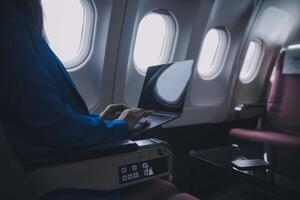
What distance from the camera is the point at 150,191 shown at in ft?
3.33

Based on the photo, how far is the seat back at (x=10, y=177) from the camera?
588mm

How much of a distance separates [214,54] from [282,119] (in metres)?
1.15

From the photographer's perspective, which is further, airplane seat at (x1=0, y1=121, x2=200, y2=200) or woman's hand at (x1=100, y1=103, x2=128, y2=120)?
woman's hand at (x1=100, y1=103, x2=128, y2=120)

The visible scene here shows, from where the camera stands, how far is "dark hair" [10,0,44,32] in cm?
83

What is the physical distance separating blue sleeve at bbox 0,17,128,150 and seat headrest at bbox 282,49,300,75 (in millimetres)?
2435

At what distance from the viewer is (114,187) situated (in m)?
0.86

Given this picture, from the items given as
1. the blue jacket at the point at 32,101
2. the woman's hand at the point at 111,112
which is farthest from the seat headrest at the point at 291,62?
the blue jacket at the point at 32,101

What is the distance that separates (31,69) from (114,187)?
50 cm

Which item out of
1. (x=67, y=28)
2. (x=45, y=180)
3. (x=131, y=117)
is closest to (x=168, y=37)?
(x=67, y=28)

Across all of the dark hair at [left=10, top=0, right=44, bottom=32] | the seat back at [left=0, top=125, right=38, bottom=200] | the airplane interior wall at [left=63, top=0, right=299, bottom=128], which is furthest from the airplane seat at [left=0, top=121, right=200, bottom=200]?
the airplane interior wall at [left=63, top=0, right=299, bottom=128]

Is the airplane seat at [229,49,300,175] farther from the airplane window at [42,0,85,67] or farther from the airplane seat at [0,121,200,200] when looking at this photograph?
the airplane window at [42,0,85,67]

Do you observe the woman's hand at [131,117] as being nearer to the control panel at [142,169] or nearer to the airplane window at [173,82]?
the control panel at [142,169]

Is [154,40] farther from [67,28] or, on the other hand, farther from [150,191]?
[150,191]

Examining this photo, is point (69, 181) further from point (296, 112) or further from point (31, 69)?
point (296, 112)
